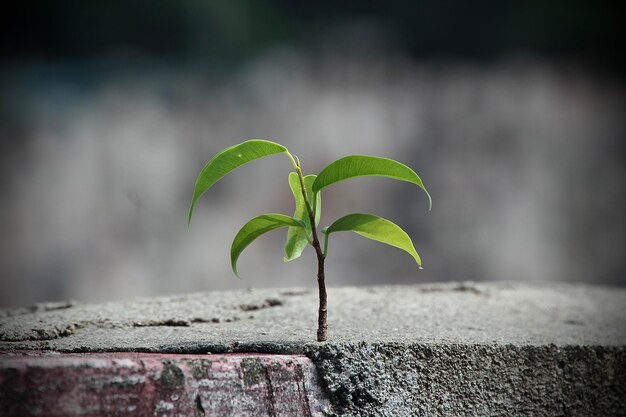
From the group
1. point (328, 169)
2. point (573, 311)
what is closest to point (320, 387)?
point (328, 169)

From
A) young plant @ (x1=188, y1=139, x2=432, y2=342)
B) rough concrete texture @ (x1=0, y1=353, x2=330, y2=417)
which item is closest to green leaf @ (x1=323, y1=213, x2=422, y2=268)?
young plant @ (x1=188, y1=139, x2=432, y2=342)

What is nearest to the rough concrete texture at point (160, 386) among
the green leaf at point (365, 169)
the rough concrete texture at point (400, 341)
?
the rough concrete texture at point (400, 341)

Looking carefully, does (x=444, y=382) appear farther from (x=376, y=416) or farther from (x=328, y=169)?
(x=328, y=169)

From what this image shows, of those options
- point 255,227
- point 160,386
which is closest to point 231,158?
point 255,227

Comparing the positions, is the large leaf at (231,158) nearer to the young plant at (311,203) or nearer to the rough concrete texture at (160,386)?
the young plant at (311,203)

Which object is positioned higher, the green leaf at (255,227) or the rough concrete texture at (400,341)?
the green leaf at (255,227)

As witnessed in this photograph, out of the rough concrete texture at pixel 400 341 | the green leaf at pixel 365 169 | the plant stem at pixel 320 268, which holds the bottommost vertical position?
the rough concrete texture at pixel 400 341

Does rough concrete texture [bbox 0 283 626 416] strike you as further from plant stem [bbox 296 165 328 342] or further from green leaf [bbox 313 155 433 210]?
green leaf [bbox 313 155 433 210]
